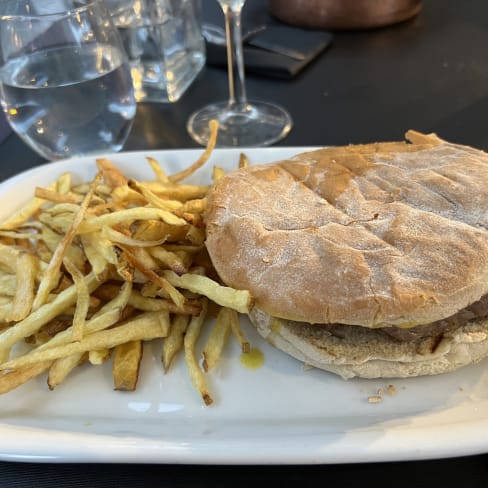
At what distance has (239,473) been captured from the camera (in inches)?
52.0

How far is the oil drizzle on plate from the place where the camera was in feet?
5.05

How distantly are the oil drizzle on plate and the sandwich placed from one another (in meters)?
0.08

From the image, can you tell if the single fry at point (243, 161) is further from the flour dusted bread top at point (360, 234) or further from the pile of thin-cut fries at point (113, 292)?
the pile of thin-cut fries at point (113, 292)

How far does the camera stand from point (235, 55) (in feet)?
8.87

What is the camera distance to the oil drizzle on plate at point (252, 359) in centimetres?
154

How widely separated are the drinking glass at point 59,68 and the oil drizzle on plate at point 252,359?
1.36 m

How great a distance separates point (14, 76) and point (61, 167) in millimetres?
469

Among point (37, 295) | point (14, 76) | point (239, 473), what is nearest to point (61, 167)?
point (14, 76)

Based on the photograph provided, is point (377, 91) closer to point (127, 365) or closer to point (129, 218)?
point (129, 218)

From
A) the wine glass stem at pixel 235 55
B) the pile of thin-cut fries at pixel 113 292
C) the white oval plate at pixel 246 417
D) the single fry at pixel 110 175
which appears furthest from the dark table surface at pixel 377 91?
the white oval plate at pixel 246 417

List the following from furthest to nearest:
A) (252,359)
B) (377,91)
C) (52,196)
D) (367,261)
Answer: (377,91) < (52,196) < (252,359) < (367,261)

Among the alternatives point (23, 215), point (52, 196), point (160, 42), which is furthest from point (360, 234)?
point (160, 42)

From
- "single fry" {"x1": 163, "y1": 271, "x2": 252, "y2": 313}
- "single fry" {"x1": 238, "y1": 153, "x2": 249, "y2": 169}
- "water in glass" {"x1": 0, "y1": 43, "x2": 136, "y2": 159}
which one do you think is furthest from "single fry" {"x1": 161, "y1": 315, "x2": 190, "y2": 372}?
Result: "water in glass" {"x1": 0, "y1": 43, "x2": 136, "y2": 159}

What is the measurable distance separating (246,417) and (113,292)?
0.54 m
